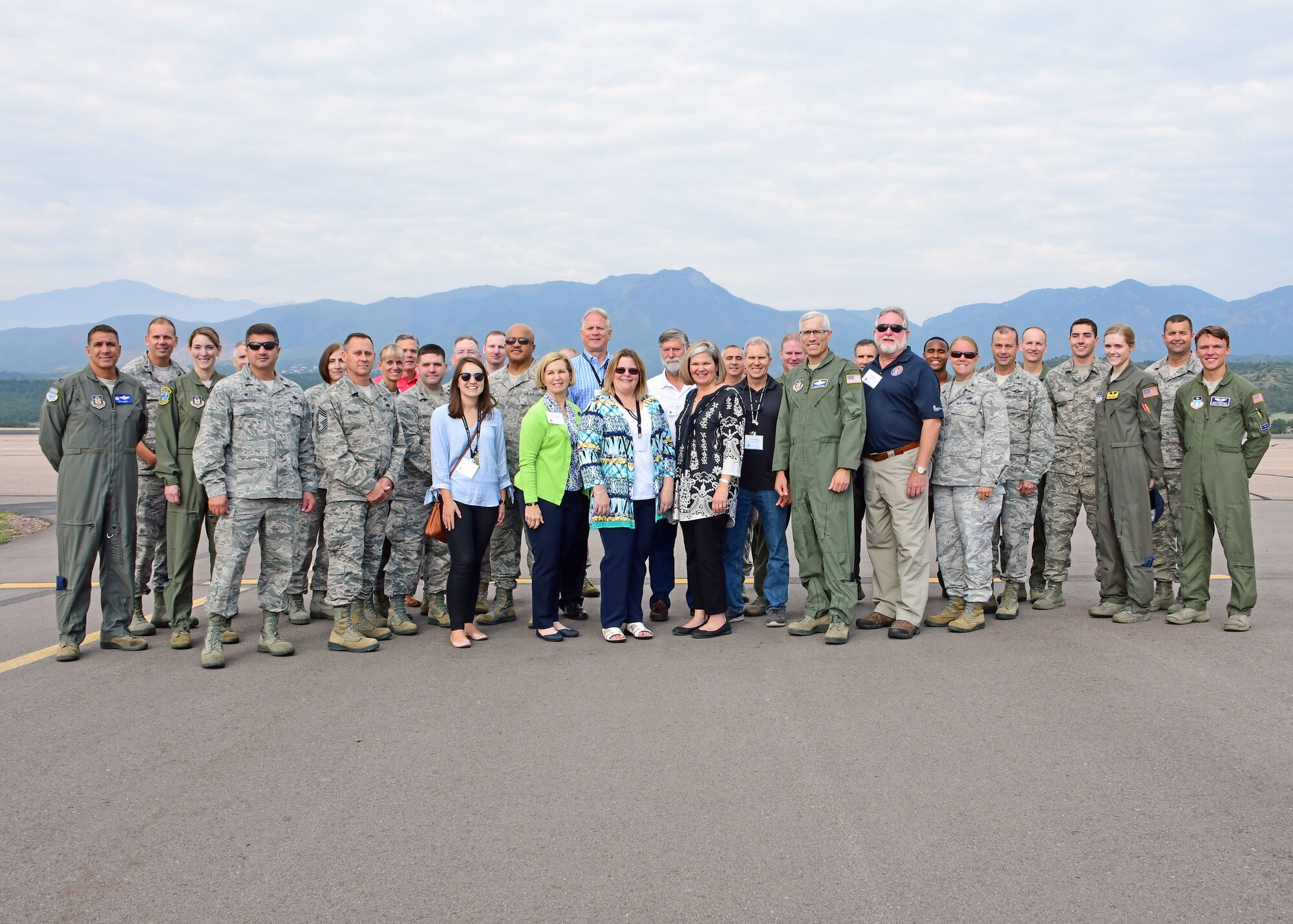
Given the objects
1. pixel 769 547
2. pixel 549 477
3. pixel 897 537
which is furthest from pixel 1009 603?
pixel 549 477

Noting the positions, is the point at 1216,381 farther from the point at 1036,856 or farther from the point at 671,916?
the point at 671,916

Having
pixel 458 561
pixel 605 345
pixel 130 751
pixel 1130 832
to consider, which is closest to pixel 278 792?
pixel 130 751

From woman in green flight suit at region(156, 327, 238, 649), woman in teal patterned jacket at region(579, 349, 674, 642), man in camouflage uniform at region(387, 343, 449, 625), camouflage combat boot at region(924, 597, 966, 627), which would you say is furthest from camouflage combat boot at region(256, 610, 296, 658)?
camouflage combat boot at region(924, 597, 966, 627)

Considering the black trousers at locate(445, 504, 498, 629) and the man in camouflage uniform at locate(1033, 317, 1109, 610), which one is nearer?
the black trousers at locate(445, 504, 498, 629)

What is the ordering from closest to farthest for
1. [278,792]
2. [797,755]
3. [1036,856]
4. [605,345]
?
[1036,856]
[278,792]
[797,755]
[605,345]

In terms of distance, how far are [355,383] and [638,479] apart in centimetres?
218

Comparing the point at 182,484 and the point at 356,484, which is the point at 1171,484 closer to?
the point at 356,484

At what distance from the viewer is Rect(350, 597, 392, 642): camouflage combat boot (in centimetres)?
592

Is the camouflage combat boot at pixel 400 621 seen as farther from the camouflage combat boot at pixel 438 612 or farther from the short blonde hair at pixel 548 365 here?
the short blonde hair at pixel 548 365

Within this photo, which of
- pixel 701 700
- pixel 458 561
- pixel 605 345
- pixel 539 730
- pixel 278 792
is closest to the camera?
pixel 278 792

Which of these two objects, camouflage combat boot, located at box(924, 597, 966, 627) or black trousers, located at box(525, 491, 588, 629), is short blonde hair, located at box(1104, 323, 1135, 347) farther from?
black trousers, located at box(525, 491, 588, 629)

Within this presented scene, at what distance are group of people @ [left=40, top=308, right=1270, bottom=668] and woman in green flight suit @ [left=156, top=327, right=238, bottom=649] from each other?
0.07 feet

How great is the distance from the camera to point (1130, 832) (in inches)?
123

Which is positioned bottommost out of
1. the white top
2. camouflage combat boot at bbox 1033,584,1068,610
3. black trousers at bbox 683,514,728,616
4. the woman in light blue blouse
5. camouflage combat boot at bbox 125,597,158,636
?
camouflage combat boot at bbox 1033,584,1068,610
